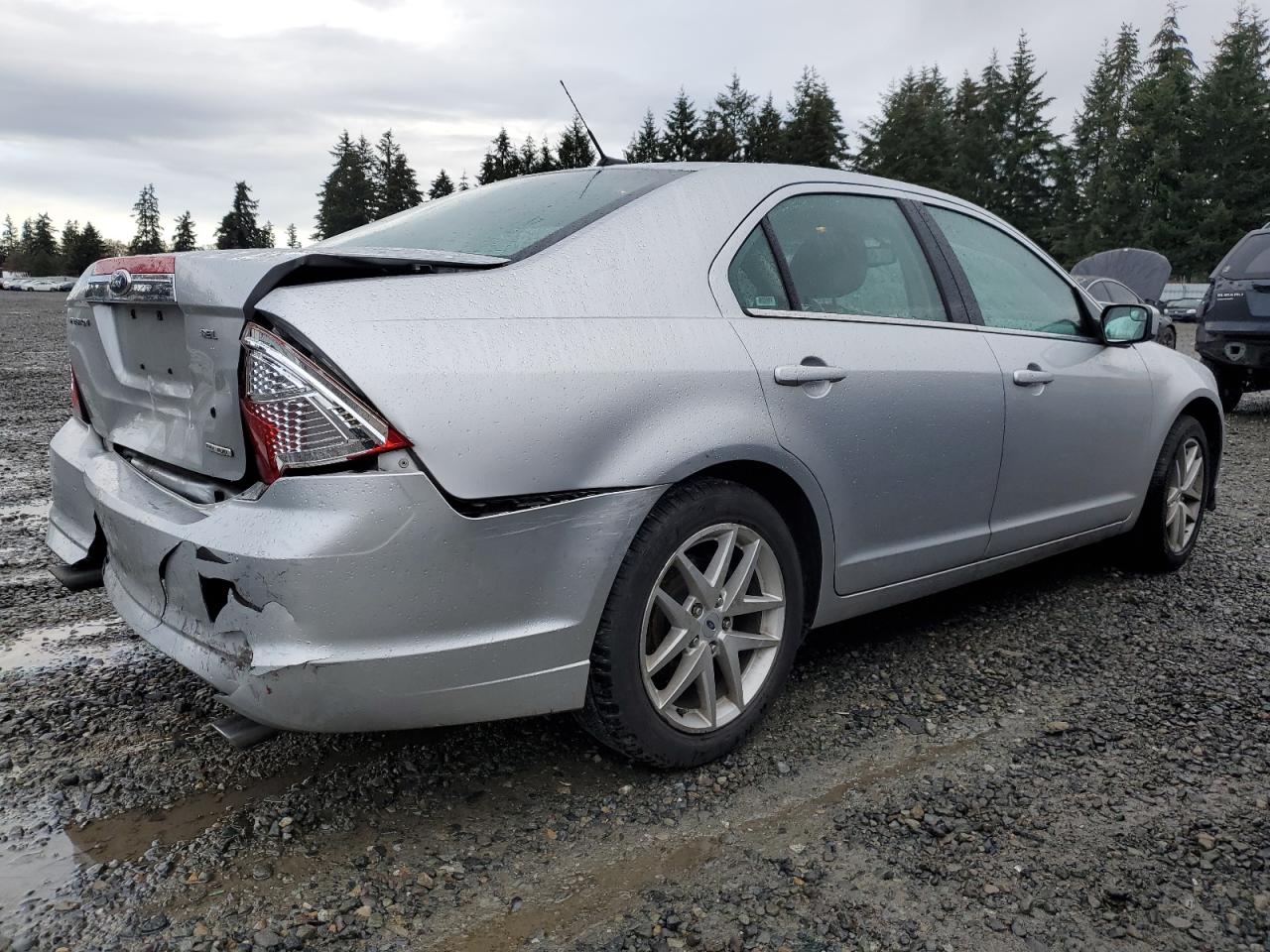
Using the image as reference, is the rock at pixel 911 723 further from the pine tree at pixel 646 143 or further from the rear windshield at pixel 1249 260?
the pine tree at pixel 646 143

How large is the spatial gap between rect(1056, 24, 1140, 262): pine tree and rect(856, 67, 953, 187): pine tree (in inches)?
290

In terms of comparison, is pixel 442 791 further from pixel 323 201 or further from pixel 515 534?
pixel 323 201

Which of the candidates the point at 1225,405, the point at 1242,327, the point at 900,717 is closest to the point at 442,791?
the point at 900,717

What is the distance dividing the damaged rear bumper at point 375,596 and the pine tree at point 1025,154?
6452 cm

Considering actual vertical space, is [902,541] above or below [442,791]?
above

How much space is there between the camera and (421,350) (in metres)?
2.00

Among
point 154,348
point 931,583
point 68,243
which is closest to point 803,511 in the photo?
point 931,583

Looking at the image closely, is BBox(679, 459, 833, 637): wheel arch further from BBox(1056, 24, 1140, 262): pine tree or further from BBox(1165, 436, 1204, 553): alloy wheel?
BBox(1056, 24, 1140, 262): pine tree

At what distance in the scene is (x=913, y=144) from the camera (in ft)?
214

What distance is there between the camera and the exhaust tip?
85.0 inches

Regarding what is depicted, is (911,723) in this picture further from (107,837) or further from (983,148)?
(983,148)

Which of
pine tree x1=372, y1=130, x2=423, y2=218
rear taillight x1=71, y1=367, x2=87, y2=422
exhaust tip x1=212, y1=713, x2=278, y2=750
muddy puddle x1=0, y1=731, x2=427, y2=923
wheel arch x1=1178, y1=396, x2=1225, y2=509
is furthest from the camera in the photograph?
pine tree x1=372, y1=130, x2=423, y2=218

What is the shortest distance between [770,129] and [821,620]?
7218 centimetres

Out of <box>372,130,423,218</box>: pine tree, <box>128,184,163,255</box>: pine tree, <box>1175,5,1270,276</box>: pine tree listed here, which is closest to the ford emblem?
<box>1175,5,1270,276</box>: pine tree
